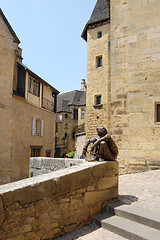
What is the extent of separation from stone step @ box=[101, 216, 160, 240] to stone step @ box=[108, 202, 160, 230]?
0.18 ft

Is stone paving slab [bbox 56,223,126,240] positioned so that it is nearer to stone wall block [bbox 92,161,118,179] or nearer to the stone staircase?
the stone staircase

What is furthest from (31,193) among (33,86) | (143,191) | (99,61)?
(99,61)

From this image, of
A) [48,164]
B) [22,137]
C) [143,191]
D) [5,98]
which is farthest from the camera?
[22,137]

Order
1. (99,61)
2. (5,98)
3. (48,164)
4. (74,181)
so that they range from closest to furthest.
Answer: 1. (74,181)
2. (48,164)
3. (5,98)
4. (99,61)

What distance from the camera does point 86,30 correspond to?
17703 mm

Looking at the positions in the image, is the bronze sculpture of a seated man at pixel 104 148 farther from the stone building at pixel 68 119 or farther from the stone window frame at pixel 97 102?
the stone building at pixel 68 119

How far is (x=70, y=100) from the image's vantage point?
1403 inches

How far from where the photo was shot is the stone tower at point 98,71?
15352mm

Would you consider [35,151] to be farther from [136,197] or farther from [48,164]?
[136,197]

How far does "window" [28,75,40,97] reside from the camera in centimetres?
1529

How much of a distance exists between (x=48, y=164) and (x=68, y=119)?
27.3m

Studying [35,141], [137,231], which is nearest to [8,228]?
[137,231]

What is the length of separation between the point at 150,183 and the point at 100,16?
15.8 meters


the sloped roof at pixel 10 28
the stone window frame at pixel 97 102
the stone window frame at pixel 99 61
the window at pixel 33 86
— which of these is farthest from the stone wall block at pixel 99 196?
the stone window frame at pixel 99 61
